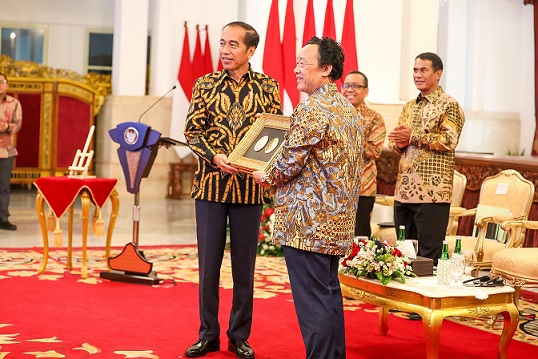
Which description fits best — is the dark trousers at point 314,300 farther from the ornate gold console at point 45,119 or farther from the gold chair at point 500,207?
the ornate gold console at point 45,119

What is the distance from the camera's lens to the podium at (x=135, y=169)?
6.60 meters

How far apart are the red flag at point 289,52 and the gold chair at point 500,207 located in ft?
11.4

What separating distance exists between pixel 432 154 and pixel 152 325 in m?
2.04

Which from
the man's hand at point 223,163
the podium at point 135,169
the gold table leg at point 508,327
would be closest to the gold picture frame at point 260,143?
the man's hand at point 223,163

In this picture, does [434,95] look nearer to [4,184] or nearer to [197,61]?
[4,184]

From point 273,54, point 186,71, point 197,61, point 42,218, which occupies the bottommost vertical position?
point 42,218

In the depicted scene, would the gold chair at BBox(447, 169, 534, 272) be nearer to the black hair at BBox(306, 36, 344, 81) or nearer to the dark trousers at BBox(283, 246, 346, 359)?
the dark trousers at BBox(283, 246, 346, 359)

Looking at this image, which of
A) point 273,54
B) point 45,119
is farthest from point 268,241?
point 45,119

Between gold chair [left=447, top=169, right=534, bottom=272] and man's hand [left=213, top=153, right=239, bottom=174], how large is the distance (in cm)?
233

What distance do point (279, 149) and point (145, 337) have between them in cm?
158

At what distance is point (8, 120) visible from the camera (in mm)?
9461

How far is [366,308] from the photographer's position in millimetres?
6016

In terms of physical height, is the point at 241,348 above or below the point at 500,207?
below

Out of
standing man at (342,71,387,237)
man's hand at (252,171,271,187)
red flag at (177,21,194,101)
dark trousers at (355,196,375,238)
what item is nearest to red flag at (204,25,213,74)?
red flag at (177,21,194,101)
